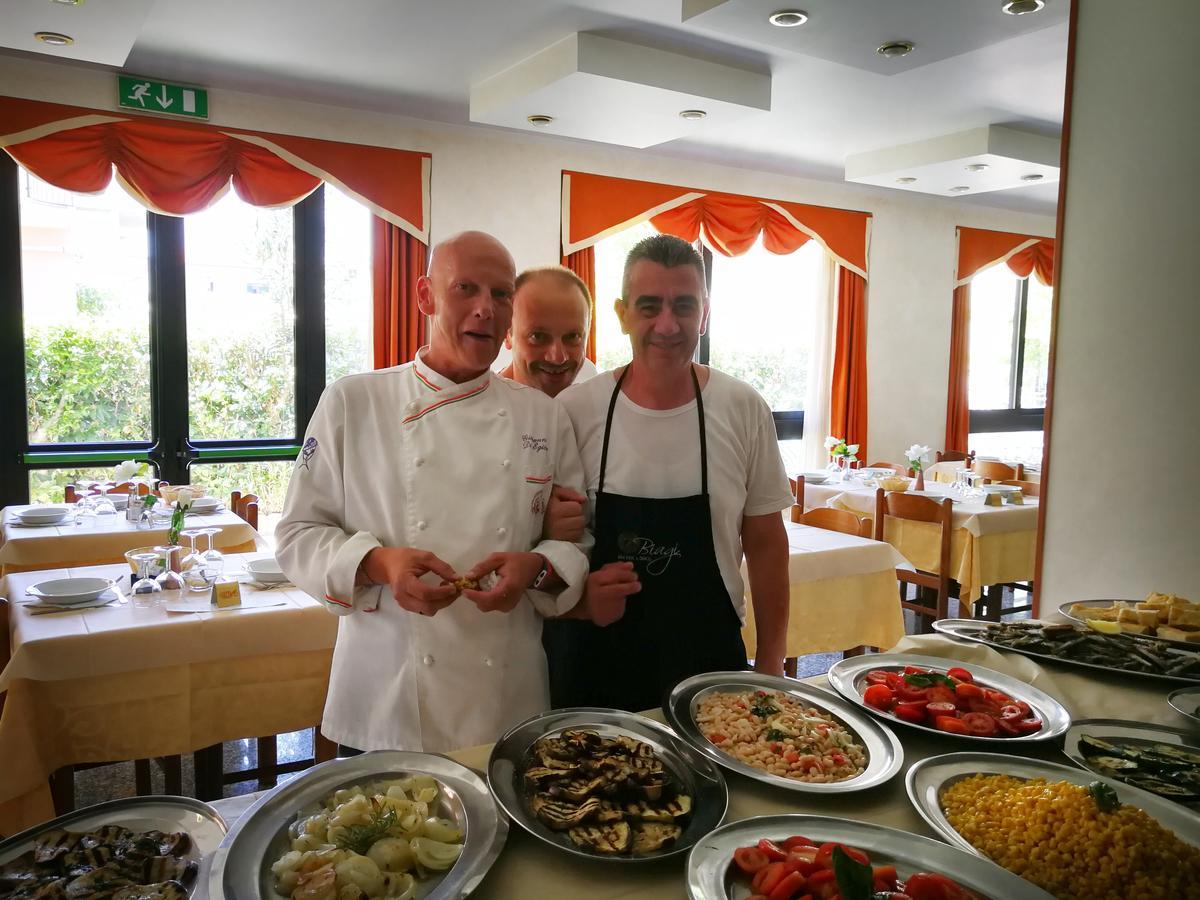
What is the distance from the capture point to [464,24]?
4.00m

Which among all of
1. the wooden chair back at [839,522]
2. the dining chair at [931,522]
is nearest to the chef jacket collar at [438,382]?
the wooden chair back at [839,522]

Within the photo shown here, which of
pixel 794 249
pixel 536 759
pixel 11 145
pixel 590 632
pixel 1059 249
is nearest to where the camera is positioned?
pixel 536 759

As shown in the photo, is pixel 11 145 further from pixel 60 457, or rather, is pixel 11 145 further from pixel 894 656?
pixel 894 656

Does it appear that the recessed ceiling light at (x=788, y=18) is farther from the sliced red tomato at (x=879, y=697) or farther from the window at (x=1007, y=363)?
the window at (x=1007, y=363)

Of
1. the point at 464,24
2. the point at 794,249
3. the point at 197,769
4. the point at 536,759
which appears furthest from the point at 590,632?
the point at 794,249

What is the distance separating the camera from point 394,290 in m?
5.59

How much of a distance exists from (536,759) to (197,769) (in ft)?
5.62

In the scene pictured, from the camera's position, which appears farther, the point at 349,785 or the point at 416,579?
the point at 416,579

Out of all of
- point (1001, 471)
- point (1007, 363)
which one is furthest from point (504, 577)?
point (1007, 363)

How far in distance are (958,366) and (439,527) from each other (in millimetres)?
8091

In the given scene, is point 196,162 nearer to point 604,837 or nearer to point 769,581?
point 769,581

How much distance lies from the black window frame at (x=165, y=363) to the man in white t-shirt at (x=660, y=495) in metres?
3.27

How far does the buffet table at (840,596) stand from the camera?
332cm

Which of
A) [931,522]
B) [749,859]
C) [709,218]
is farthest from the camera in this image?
[709,218]
